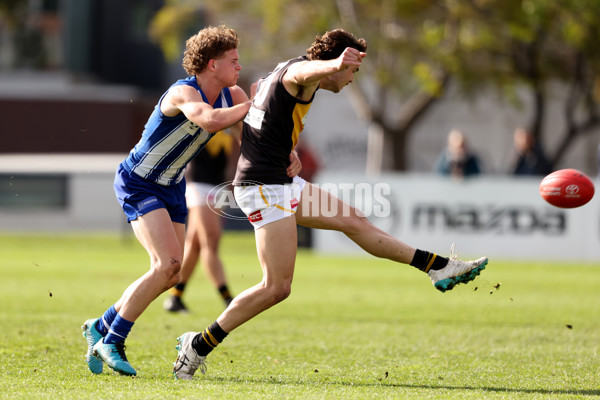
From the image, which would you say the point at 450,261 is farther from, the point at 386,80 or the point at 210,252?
the point at 386,80

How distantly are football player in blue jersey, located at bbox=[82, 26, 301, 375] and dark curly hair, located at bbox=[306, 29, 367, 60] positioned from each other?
546mm

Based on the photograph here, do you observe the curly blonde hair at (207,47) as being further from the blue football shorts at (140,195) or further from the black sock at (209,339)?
the black sock at (209,339)

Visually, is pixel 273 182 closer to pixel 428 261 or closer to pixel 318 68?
pixel 318 68

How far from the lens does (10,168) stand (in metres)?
25.9

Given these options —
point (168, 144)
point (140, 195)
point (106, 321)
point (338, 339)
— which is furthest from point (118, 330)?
point (338, 339)

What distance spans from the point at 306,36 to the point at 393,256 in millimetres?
17648

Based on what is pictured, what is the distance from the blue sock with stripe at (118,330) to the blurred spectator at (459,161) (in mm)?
11340

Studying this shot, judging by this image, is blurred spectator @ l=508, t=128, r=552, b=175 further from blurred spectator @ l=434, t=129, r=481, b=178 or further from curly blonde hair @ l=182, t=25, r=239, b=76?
curly blonde hair @ l=182, t=25, r=239, b=76

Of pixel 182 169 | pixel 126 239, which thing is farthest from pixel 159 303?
pixel 126 239

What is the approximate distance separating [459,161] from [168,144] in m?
11.5

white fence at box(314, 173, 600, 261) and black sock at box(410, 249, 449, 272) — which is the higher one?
black sock at box(410, 249, 449, 272)

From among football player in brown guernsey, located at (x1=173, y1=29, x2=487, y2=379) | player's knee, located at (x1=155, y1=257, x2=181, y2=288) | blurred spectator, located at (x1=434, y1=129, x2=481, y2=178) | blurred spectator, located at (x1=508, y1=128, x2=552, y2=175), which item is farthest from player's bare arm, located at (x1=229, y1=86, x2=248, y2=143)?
blurred spectator, located at (x1=508, y1=128, x2=552, y2=175)

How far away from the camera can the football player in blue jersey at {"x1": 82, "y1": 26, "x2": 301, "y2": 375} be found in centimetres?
602

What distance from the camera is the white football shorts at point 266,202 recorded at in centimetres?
588
